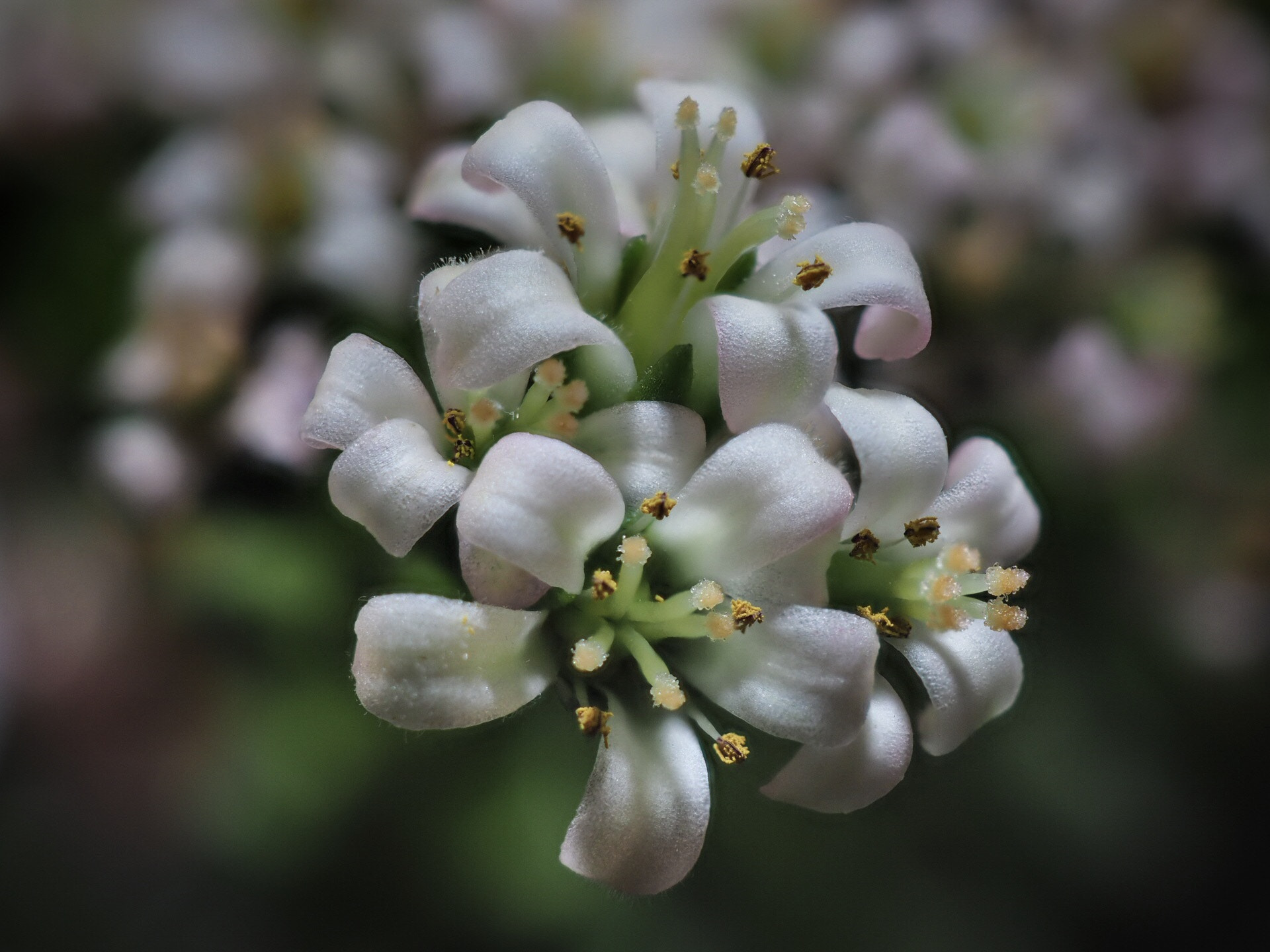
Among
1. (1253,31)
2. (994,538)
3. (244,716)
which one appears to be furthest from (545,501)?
(1253,31)

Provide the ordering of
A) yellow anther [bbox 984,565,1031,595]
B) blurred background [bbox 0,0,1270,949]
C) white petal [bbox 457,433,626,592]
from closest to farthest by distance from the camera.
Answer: white petal [bbox 457,433,626,592]
yellow anther [bbox 984,565,1031,595]
blurred background [bbox 0,0,1270,949]

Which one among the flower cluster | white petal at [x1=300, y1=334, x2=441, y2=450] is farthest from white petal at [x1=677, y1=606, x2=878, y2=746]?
white petal at [x1=300, y1=334, x2=441, y2=450]

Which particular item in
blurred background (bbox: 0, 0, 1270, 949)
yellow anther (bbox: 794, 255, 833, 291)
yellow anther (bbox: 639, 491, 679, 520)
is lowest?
blurred background (bbox: 0, 0, 1270, 949)

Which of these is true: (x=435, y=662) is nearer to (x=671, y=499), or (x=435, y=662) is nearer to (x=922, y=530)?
(x=671, y=499)

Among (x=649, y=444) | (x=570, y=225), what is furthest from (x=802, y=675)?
(x=570, y=225)

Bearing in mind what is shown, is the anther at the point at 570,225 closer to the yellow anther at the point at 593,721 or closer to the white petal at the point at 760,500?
the white petal at the point at 760,500

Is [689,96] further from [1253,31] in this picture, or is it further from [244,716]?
[1253,31]

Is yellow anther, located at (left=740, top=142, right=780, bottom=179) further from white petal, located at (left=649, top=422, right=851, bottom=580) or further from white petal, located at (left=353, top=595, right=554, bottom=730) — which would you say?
white petal, located at (left=353, top=595, right=554, bottom=730)
